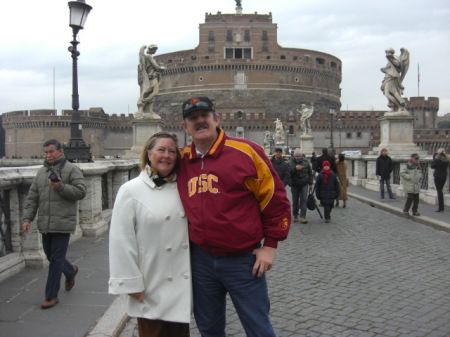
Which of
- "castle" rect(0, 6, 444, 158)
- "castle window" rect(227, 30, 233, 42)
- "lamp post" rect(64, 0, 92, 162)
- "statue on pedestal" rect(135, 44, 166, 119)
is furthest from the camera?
"castle window" rect(227, 30, 233, 42)

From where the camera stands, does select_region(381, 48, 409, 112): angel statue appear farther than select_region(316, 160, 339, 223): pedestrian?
Yes

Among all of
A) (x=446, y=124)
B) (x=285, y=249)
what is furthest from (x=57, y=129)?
(x=446, y=124)

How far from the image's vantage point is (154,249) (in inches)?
89.0

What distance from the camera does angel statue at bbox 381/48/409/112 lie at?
12.3 m

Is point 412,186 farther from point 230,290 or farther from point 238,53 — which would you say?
point 238,53

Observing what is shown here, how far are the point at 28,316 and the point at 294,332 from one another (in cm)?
185

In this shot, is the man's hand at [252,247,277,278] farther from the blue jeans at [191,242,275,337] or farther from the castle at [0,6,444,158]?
the castle at [0,6,444,158]

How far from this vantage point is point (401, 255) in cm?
539

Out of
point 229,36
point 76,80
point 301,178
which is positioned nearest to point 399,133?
point 301,178

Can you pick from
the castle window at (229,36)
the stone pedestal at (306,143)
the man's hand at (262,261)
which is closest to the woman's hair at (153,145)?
the man's hand at (262,261)

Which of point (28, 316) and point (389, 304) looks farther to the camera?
point (389, 304)

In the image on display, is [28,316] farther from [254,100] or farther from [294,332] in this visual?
[254,100]

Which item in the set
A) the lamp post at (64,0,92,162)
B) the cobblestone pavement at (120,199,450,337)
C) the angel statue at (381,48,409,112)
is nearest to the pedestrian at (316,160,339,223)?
the cobblestone pavement at (120,199,450,337)

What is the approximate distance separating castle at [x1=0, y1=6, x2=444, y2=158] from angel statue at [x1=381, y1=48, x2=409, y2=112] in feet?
143
